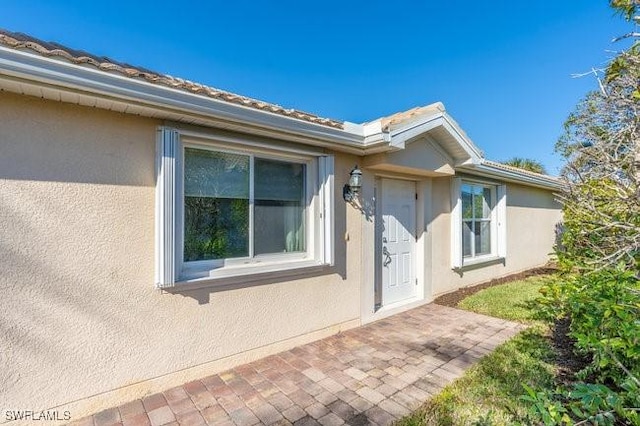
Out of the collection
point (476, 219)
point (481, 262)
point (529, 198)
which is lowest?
point (481, 262)

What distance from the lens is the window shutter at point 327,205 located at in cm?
524

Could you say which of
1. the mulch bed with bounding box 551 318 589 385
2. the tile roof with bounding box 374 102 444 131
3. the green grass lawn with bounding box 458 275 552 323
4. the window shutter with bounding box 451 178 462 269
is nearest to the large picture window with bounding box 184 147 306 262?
the tile roof with bounding box 374 102 444 131

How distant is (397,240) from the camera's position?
7070 mm

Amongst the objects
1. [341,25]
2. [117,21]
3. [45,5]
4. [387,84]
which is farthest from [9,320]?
[387,84]

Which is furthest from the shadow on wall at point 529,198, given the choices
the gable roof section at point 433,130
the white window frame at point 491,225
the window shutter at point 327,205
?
the window shutter at point 327,205

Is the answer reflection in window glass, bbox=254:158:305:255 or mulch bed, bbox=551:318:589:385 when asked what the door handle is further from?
mulch bed, bbox=551:318:589:385

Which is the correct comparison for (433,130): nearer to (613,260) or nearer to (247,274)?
(613,260)

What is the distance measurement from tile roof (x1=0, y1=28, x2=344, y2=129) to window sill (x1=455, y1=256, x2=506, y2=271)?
5.91m

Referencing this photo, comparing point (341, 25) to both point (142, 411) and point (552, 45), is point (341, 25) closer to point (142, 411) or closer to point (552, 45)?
point (552, 45)

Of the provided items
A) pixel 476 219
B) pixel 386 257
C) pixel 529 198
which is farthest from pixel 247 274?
pixel 529 198

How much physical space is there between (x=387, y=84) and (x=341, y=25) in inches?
204

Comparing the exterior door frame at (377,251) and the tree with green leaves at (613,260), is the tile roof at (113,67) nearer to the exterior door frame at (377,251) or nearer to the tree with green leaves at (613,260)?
the exterior door frame at (377,251)

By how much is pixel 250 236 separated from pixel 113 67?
266 centimetres

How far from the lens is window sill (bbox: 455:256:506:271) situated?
8.65 m
